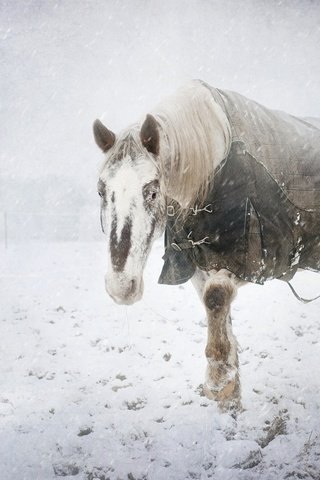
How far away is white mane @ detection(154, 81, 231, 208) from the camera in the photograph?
2928 mm

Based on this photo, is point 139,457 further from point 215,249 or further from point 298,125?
point 298,125

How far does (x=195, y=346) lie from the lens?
477 cm

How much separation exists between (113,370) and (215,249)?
1.99 meters

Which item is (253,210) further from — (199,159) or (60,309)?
(60,309)

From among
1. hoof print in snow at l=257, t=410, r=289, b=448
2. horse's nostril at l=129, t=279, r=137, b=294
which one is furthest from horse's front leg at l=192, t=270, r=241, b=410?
horse's nostril at l=129, t=279, r=137, b=294

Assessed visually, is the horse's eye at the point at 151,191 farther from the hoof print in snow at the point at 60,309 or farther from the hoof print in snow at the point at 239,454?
the hoof print in snow at the point at 60,309

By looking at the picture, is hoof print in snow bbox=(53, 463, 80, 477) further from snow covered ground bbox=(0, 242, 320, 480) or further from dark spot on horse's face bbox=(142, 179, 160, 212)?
dark spot on horse's face bbox=(142, 179, 160, 212)

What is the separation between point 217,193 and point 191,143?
474mm

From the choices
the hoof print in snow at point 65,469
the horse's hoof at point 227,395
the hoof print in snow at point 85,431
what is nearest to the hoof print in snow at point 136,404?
the hoof print in snow at point 85,431

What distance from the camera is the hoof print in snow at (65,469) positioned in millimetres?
2428

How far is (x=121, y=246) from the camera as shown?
2.49m

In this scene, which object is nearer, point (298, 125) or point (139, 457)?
point (139, 457)

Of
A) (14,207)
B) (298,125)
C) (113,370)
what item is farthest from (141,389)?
(14,207)

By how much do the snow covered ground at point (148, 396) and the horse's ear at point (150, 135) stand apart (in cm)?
224
